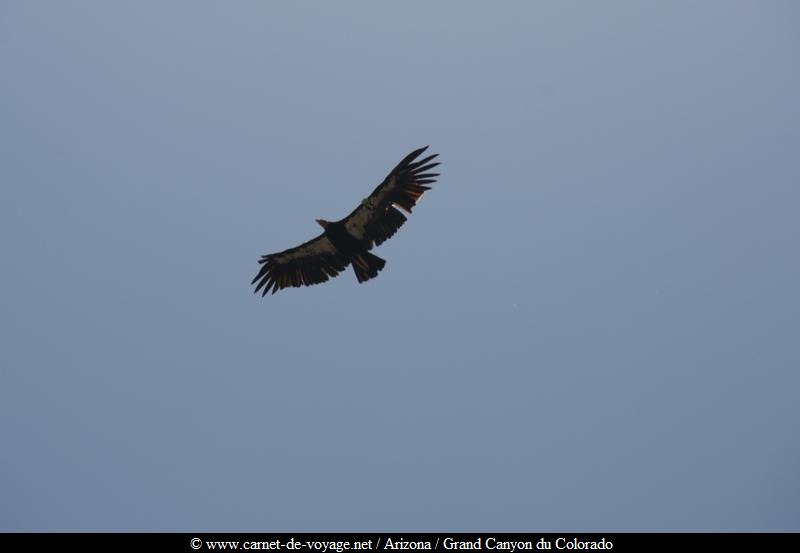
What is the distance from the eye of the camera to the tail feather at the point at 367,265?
62.1ft

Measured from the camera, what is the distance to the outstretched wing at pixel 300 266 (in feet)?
65.5

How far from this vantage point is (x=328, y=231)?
1912 centimetres

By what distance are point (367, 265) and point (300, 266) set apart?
229 centimetres

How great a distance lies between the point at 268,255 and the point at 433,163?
5330 mm

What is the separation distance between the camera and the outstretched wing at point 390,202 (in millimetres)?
18266

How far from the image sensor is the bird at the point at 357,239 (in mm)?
18406

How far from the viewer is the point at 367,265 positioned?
1902cm

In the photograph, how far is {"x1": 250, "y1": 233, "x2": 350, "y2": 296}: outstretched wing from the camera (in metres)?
20.0

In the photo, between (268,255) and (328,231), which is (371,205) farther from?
(268,255)

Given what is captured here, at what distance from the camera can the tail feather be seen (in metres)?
18.9
